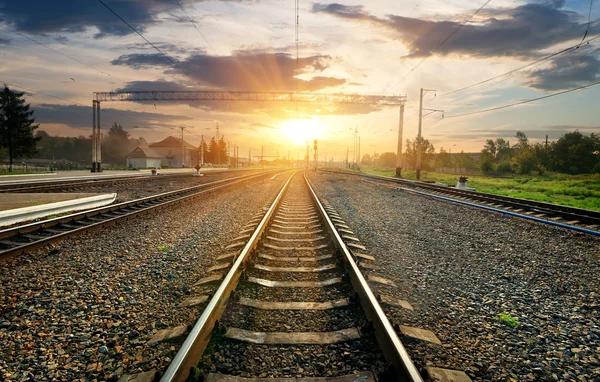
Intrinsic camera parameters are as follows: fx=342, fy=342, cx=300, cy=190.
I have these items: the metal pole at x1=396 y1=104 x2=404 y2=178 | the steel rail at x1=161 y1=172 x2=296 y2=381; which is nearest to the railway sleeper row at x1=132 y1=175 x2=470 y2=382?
the steel rail at x1=161 y1=172 x2=296 y2=381

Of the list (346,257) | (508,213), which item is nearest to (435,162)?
(508,213)

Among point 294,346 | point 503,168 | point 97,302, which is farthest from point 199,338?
point 503,168

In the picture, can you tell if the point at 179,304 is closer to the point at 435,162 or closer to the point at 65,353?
the point at 65,353

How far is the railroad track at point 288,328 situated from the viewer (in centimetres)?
251

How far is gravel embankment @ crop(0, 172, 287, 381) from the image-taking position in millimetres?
2729

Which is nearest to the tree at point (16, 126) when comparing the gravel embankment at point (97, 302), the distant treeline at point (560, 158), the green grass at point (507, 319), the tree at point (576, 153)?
the gravel embankment at point (97, 302)

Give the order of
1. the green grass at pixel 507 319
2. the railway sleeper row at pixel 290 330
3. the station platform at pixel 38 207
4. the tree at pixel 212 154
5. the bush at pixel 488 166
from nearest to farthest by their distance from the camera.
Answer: the railway sleeper row at pixel 290 330 → the green grass at pixel 507 319 → the station platform at pixel 38 207 → the bush at pixel 488 166 → the tree at pixel 212 154

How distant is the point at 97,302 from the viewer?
3877 mm

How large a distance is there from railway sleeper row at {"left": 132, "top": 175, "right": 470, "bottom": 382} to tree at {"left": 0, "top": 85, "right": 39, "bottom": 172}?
205 feet

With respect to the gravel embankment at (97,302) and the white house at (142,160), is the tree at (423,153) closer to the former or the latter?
the white house at (142,160)

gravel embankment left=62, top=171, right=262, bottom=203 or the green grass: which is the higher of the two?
gravel embankment left=62, top=171, right=262, bottom=203

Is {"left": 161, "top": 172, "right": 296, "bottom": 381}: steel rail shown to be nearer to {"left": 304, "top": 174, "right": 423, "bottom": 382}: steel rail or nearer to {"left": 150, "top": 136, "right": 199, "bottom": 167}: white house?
{"left": 304, "top": 174, "right": 423, "bottom": 382}: steel rail

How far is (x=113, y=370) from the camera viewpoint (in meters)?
2.62

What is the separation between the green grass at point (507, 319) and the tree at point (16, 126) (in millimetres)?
64851
